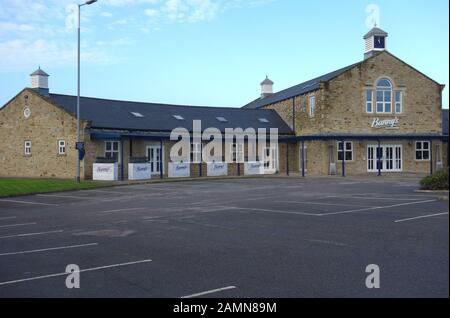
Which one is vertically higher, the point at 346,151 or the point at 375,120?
the point at 375,120

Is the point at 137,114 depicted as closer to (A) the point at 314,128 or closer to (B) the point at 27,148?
(B) the point at 27,148

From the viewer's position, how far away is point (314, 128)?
36156 millimetres

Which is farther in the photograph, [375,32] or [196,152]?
[375,32]

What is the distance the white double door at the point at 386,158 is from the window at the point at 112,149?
18.0 meters

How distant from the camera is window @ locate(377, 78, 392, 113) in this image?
36.3 metres

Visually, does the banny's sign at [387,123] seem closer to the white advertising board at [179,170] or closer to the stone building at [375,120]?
the stone building at [375,120]

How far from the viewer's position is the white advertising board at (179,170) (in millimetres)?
33531

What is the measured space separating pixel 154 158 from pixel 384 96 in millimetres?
17775

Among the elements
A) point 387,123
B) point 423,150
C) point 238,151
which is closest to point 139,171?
point 238,151

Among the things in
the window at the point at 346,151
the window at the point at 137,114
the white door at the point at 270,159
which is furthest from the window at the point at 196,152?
the window at the point at 346,151
